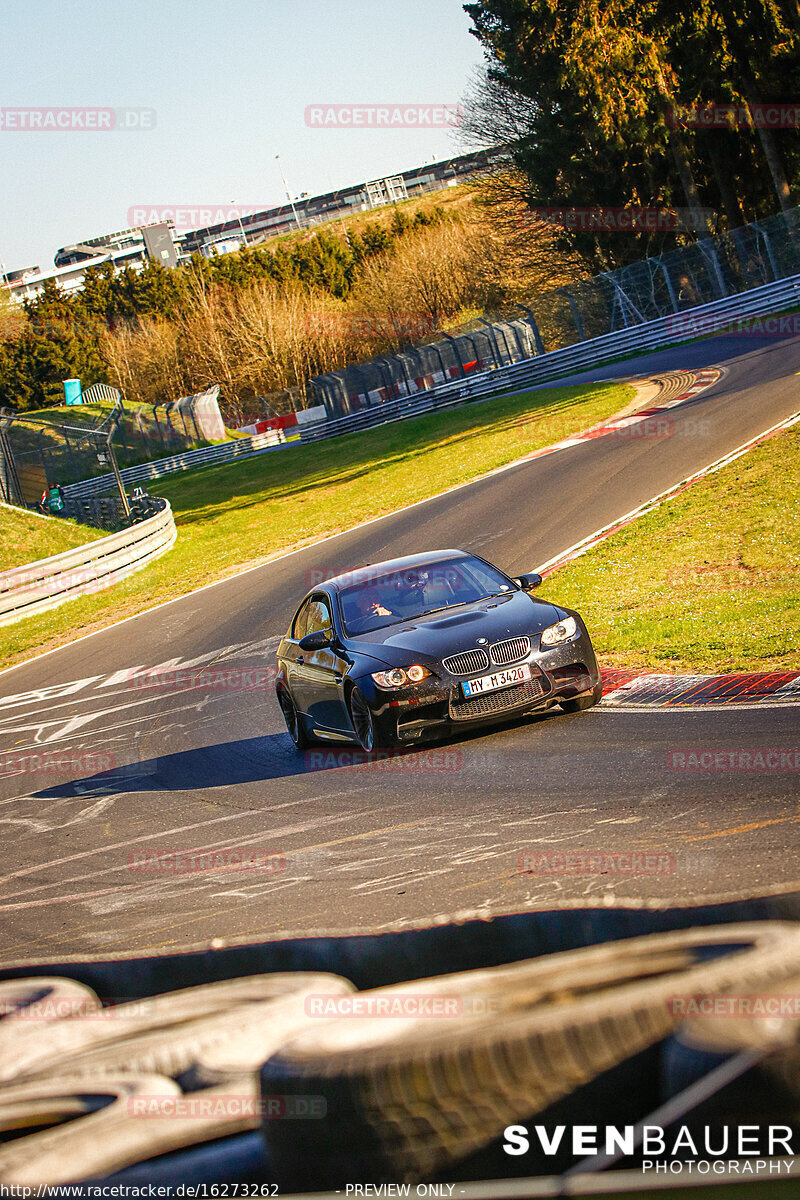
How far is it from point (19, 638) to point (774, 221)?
1092 inches

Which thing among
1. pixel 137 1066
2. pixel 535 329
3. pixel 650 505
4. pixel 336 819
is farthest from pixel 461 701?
pixel 535 329

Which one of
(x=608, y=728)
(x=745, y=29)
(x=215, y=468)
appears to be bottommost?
(x=608, y=728)

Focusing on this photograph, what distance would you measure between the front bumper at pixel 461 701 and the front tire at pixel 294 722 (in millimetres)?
2038

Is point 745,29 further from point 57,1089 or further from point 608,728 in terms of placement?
point 57,1089

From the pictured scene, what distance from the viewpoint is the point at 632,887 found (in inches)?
199

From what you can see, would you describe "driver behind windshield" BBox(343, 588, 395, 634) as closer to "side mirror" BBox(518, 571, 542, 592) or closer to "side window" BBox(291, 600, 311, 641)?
"side window" BBox(291, 600, 311, 641)

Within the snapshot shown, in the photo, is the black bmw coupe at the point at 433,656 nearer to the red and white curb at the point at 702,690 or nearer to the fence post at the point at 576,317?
the red and white curb at the point at 702,690

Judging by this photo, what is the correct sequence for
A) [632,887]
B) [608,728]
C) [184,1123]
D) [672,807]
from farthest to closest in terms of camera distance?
1. [608,728]
2. [672,807]
3. [632,887]
4. [184,1123]

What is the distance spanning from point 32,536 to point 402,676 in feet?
86.8

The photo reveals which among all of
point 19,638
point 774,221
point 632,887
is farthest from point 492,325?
point 632,887

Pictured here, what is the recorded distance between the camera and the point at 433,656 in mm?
8828

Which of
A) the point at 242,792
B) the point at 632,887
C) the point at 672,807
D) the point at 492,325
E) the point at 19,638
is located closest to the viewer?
the point at 632,887

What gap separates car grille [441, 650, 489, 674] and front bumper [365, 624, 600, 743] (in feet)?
0.25

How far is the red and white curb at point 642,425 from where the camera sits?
25156 millimetres
